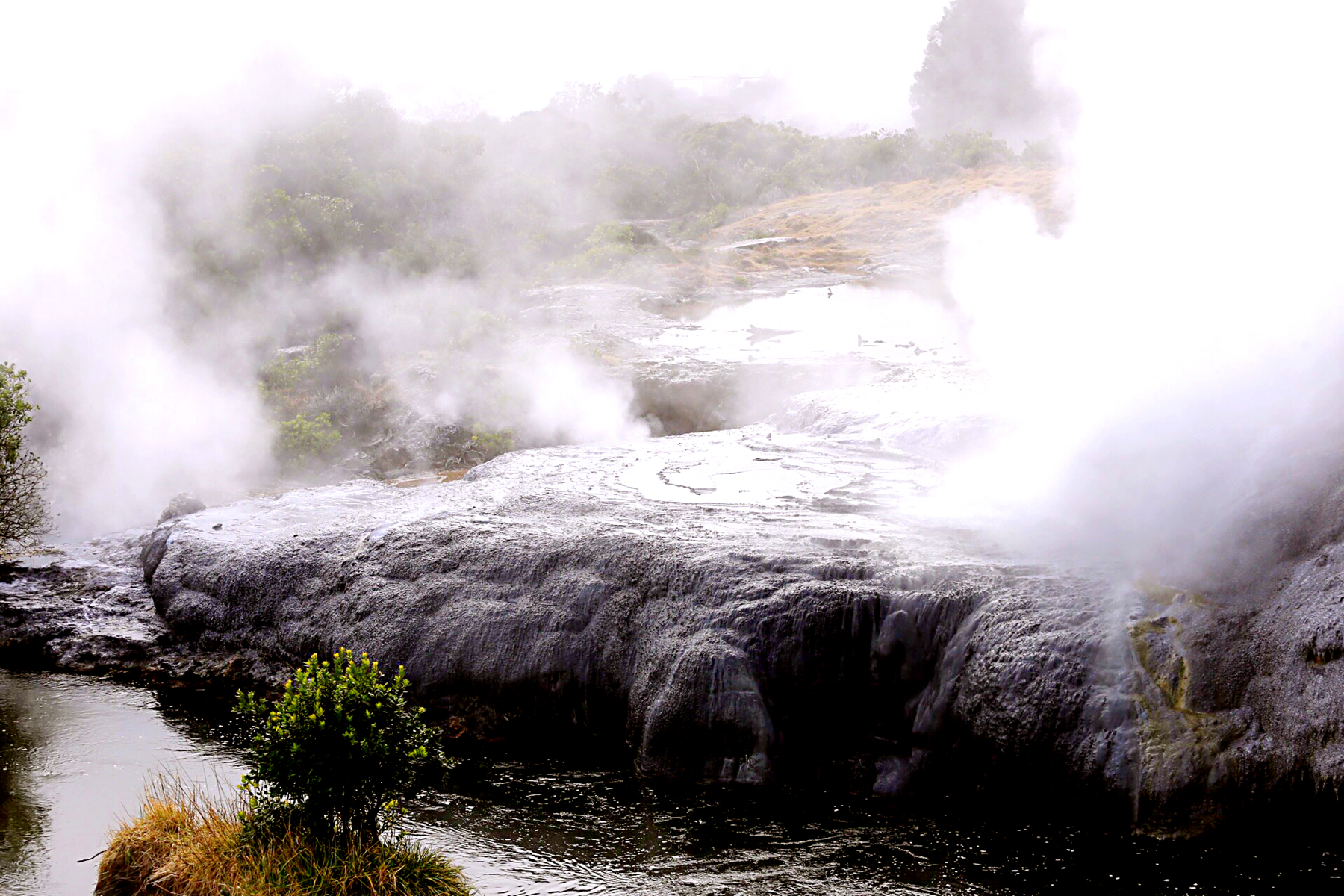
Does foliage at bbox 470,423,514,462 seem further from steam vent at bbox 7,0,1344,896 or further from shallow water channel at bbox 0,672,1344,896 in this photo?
shallow water channel at bbox 0,672,1344,896

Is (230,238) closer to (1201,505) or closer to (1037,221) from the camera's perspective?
(1037,221)

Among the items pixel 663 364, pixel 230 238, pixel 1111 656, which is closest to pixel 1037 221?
pixel 663 364

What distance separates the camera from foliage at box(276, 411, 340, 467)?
544 inches

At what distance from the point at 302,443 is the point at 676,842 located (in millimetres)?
9918

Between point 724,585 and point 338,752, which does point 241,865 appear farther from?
point 724,585

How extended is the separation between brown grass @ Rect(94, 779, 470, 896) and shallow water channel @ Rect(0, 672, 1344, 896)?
0.87ft

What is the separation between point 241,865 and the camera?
4.94 metres

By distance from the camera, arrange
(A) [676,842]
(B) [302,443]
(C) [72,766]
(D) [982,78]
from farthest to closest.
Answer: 1. (D) [982,78]
2. (B) [302,443]
3. (C) [72,766]
4. (A) [676,842]

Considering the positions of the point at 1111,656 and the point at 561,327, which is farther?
the point at 561,327

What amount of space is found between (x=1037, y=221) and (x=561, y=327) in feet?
33.5

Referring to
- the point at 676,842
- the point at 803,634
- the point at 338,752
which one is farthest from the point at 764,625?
the point at 338,752

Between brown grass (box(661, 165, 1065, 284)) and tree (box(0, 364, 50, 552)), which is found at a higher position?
brown grass (box(661, 165, 1065, 284))

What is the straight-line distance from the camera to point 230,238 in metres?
19.1

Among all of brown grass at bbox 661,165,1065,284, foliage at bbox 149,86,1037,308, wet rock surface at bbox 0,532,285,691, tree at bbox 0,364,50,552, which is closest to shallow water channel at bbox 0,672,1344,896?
wet rock surface at bbox 0,532,285,691
